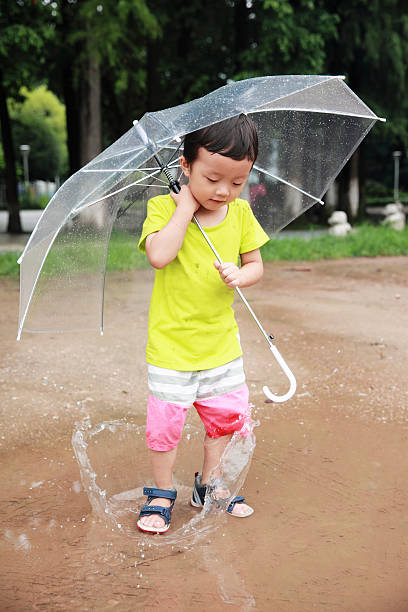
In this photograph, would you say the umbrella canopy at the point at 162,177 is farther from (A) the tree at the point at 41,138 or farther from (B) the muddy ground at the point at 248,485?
(A) the tree at the point at 41,138

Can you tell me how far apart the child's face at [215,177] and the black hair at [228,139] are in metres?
0.02

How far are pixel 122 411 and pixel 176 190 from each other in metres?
1.66

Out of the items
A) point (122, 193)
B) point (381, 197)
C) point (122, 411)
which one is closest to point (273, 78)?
point (122, 193)

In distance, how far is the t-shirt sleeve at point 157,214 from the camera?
7.83 ft

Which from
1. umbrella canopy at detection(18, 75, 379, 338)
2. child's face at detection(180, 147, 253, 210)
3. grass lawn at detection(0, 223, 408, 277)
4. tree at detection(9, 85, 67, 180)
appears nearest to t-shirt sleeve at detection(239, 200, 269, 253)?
child's face at detection(180, 147, 253, 210)

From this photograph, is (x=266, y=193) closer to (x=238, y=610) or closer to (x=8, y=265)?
(x=238, y=610)

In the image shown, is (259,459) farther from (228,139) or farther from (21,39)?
(21,39)

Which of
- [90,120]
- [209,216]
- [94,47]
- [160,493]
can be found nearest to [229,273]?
[209,216]

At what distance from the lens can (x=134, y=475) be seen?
119 inches

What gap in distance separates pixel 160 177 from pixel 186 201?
432 mm

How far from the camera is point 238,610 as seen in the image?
2012 millimetres

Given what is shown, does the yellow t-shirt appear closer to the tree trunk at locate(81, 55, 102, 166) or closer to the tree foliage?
the tree foliage

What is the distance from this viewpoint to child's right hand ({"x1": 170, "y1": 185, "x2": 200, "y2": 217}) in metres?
2.31

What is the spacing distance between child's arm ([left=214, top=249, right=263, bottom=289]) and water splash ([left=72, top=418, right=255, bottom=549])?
602 millimetres
